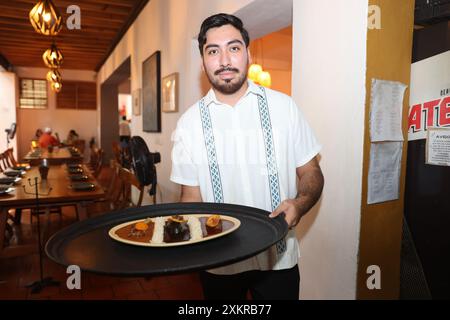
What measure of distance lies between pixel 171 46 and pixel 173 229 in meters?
3.01

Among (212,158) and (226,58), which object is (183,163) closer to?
(212,158)

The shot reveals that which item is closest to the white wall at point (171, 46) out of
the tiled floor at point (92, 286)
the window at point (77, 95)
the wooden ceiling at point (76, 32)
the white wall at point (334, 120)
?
the wooden ceiling at point (76, 32)

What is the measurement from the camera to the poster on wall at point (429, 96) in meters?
1.63

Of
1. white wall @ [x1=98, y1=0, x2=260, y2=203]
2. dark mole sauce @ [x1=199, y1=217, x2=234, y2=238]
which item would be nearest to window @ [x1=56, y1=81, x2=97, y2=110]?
white wall @ [x1=98, y1=0, x2=260, y2=203]

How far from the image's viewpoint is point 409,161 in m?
1.86

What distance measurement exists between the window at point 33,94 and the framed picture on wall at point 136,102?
23.0ft

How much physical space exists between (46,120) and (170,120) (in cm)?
939

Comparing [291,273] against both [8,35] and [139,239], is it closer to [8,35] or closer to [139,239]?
[139,239]

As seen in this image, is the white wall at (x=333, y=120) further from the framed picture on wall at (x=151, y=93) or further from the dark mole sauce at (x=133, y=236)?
the framed picture on wall at (x=151, y=93)

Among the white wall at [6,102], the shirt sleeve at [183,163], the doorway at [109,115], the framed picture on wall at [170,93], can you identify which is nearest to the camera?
the shirt sleeve at [183,163]

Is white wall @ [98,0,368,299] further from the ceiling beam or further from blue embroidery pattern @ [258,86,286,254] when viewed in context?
the ceiling beam

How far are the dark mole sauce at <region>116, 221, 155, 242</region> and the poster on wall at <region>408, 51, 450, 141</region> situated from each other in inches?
55.2

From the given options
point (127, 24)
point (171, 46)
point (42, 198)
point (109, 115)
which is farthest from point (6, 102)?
point (42, 198)

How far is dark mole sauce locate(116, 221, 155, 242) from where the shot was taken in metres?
1.11
